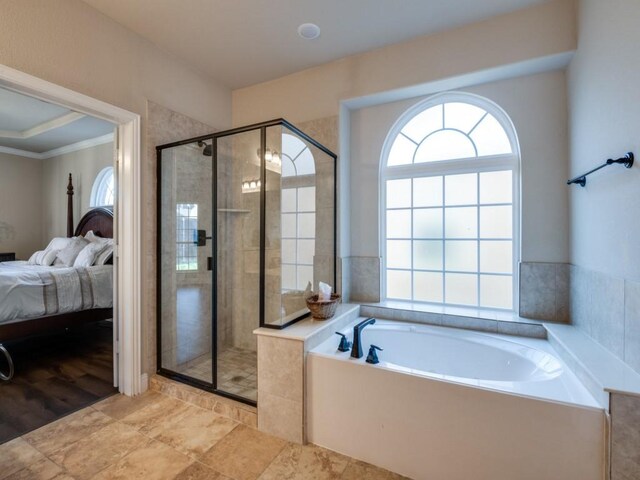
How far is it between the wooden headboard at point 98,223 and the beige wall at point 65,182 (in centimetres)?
33

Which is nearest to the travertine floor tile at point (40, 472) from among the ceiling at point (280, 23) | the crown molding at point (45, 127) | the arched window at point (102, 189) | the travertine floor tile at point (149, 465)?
the travertine floor tile at point (149, 465)

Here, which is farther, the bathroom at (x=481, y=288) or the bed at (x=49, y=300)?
the bed at (x=49, y=300)

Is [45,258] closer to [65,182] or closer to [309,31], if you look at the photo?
[65,182]

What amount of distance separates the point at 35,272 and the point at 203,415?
2.47 metres

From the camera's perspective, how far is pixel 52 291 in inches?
112

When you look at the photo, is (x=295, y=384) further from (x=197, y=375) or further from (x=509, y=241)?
(x=509, y=241)

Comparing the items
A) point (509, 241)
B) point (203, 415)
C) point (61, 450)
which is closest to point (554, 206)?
point (509, 241)

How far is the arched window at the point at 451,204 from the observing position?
230 centimetres

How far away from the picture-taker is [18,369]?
258cm

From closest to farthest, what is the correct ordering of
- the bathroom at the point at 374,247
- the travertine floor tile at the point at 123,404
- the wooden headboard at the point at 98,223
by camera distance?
the bathroom at the point at 374,247 < the travertine floor tile at the point at 123,404 < the wooden headboard at the point at 98,223

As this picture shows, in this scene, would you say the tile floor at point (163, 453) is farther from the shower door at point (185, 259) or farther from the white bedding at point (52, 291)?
the white bedding at point (52, 291)

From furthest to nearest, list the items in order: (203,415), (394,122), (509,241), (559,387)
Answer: (394,122), (509,241), (203,415), (559,387)

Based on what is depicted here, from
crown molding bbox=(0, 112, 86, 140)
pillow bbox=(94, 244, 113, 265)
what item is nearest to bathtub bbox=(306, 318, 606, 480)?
pillow bbox=(94, 244, 113, 265)

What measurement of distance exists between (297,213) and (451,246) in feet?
4.46
